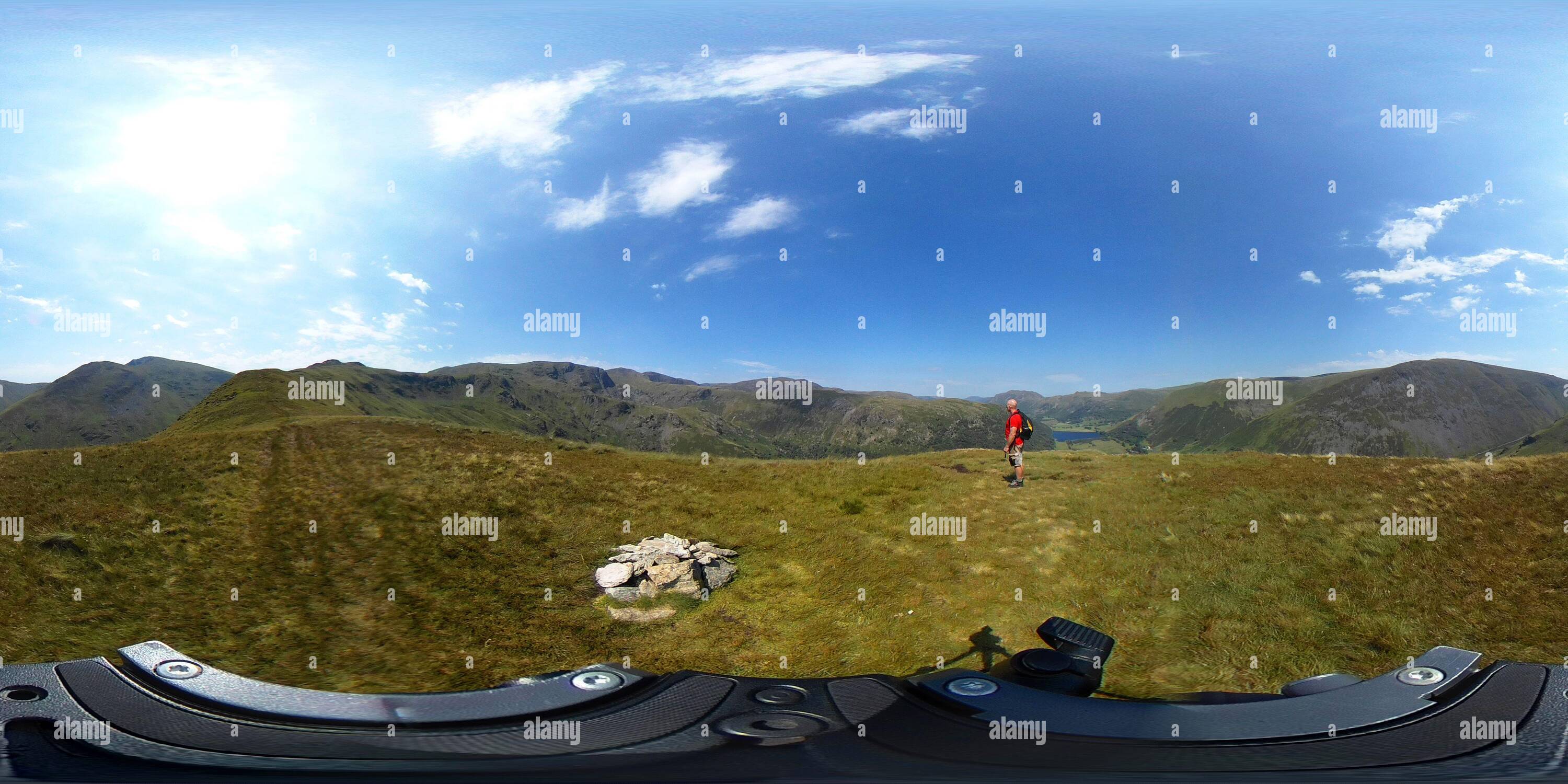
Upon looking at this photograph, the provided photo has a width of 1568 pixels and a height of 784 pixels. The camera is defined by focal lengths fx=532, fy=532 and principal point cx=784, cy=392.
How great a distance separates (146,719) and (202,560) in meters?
12.0

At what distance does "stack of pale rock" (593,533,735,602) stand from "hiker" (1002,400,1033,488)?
11711mm

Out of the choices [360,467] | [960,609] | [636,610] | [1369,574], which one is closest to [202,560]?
[636,610]

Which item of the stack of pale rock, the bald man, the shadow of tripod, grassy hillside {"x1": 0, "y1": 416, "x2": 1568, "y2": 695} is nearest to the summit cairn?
the stack of pale rock

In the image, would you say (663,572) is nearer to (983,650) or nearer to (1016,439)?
(983,650)

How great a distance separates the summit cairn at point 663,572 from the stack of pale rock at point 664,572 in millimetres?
11

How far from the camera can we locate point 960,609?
1008cm

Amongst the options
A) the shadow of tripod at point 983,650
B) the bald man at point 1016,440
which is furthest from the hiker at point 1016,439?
the shadow of tripod at point 983,650

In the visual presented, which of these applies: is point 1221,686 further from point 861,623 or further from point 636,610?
point 636,610

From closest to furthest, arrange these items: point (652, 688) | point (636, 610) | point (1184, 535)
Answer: point (652, 688), point (636, 610), point (1184, 535)

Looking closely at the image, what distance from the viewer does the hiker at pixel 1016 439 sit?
19375 mm

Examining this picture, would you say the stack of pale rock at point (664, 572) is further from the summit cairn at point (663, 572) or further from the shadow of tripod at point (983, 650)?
the shadow of tripod at point (983, 650)

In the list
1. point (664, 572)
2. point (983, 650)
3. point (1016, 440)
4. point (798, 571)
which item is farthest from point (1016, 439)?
point (664, 572)

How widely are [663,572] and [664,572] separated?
2cm

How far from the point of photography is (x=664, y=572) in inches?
466
